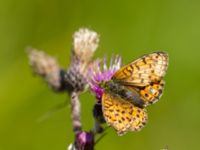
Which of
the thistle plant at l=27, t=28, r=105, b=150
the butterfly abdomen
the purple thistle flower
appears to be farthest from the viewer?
the thistle plant at l=27, t=28, r=105, b=150

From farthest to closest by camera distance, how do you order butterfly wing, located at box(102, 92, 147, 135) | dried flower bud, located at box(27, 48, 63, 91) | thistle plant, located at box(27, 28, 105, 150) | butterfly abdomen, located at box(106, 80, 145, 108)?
dried flower bud, located at box(27, 48, 63, 91) < thistle plant, located at box(27, 28, 105, 150) < butterfly abdomen, located at box(106, 80, 145, 108) < butterfly wing, located at box(102, 92, 147, 135)

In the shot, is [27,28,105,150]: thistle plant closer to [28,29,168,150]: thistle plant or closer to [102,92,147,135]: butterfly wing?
[28,29,168,150]: thistle plant

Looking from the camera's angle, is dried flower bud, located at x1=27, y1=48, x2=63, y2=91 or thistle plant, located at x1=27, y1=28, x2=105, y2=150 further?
dried flower bud, located at x1=27, y1=48, x2=63, y2=91

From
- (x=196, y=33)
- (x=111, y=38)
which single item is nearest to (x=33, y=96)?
(x=111, y=38)

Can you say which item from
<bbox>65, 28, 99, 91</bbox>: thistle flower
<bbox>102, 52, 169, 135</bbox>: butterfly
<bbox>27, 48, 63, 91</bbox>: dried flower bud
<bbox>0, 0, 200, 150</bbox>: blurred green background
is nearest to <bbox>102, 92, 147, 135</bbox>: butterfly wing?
<bbox>102, 52, 169, 135</bbox>: butterfly

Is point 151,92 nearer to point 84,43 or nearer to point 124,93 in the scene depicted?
point 124,93

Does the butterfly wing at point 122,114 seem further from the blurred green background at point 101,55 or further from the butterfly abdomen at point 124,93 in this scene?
the blurred green background at point 101,55

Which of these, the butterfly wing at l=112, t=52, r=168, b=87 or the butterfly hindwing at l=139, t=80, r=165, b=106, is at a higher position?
the butterfly wing at l=112, t=52, r=168, b=87

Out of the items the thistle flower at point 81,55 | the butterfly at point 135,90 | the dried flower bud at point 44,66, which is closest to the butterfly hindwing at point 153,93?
the butterfly at point 135,90
